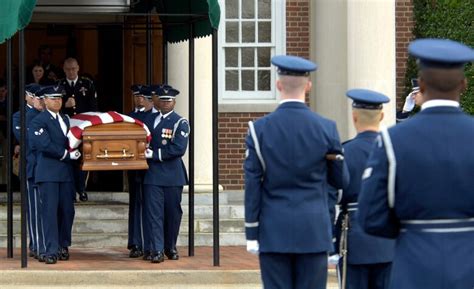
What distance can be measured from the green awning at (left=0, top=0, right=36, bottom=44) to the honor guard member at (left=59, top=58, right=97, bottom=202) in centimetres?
285

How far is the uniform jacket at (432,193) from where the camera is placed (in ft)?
20.3

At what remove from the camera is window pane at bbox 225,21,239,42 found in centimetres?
1998

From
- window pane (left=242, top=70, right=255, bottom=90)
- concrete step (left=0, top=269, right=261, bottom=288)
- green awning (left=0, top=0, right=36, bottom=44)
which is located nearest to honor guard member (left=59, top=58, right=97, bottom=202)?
green awning (left=0, top=0, right=36, bottom=44)

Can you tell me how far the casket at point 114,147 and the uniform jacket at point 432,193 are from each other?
27.5 ft

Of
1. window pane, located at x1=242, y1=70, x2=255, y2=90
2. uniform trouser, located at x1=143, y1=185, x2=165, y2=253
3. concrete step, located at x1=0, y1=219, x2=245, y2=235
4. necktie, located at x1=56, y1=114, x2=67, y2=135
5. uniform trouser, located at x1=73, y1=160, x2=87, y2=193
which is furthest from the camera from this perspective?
window pane, located at x1=242, y1=70, x2=255, y2=90

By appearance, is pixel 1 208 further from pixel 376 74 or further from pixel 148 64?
pixel 376 74

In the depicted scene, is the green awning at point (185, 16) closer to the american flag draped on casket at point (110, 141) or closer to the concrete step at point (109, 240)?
the american flag draped on casket at point (110, 141)

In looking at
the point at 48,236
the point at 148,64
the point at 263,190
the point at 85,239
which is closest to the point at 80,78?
the point at 148,64

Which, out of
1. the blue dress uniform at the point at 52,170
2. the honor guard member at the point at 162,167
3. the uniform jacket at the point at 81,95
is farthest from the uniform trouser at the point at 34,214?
the uniform jacket at the point at 81,95

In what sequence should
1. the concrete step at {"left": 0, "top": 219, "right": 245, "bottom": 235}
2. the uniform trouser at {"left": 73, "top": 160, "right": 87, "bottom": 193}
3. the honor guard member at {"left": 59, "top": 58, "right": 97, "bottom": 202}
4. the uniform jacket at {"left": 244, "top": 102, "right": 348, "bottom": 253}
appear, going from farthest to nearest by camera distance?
the honor guard member at {"left": 59, "top": 58, "right": 97, "bottom": 202}
the concrete step at {"left": 0, "top": 219, "right": 245, "bottom": 235}
the uniform trouser at {"left": 73, "top": 160, "right": 87, "bottom": 193}
the uniform jacket at {"left": 244, "top": 102, "right": 348, "bottom": 253}

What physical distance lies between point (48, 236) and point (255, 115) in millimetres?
5783

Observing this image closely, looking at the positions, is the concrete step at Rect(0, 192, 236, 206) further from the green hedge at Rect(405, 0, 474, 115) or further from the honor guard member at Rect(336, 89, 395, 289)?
the honor guard member at Rect(336, 89, 395, 289)

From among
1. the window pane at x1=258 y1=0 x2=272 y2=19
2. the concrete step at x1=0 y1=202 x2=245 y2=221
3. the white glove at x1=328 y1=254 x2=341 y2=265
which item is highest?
the window pane at x1=258 y1=0 x2=272 y2=19

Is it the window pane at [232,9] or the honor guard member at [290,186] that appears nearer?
the honor guard member at [290,186]
